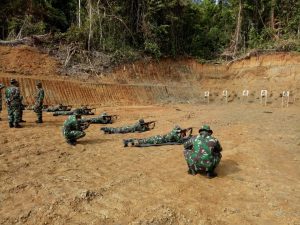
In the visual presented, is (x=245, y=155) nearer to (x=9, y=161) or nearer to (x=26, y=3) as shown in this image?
(x=9, y=161)

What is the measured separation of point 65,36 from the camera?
→ 84.4 ft

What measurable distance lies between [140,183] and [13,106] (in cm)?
774

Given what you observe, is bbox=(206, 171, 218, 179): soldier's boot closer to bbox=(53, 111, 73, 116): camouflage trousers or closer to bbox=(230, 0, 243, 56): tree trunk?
bbox=(53, 111, 73, 116): camouflage trousers

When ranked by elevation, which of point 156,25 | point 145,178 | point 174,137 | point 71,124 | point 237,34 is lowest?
point 145,178

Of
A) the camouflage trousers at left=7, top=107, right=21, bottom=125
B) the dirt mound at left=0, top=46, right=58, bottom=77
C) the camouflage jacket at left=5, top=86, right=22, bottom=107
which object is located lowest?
the camouflage trousers at left=7, top=107, right=21, bottom=125

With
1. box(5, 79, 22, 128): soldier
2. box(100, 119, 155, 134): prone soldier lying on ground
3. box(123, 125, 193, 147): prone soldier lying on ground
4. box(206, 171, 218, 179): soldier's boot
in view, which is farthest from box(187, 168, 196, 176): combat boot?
box(5, 79, 22, 128): soldier

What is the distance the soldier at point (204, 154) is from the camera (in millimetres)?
7320

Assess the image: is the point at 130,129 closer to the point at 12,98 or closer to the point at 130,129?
the point at 130,129

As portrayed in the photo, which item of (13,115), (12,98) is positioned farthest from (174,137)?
(12,98)

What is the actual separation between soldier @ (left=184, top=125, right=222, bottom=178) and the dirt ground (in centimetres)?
20

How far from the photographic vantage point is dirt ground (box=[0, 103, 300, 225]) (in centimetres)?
549

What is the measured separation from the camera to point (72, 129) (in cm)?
1040

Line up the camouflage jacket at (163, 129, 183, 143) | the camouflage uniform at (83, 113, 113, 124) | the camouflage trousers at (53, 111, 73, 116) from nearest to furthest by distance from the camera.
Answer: the camouflage jacket at (163, 129, 183, 143)
the camouflage uniform at (83, 113, 113, 124)
the camouflage trousers at (53, 111, 73, 116)

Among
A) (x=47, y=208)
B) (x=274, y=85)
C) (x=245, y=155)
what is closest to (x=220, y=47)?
(x=274, y=85)
